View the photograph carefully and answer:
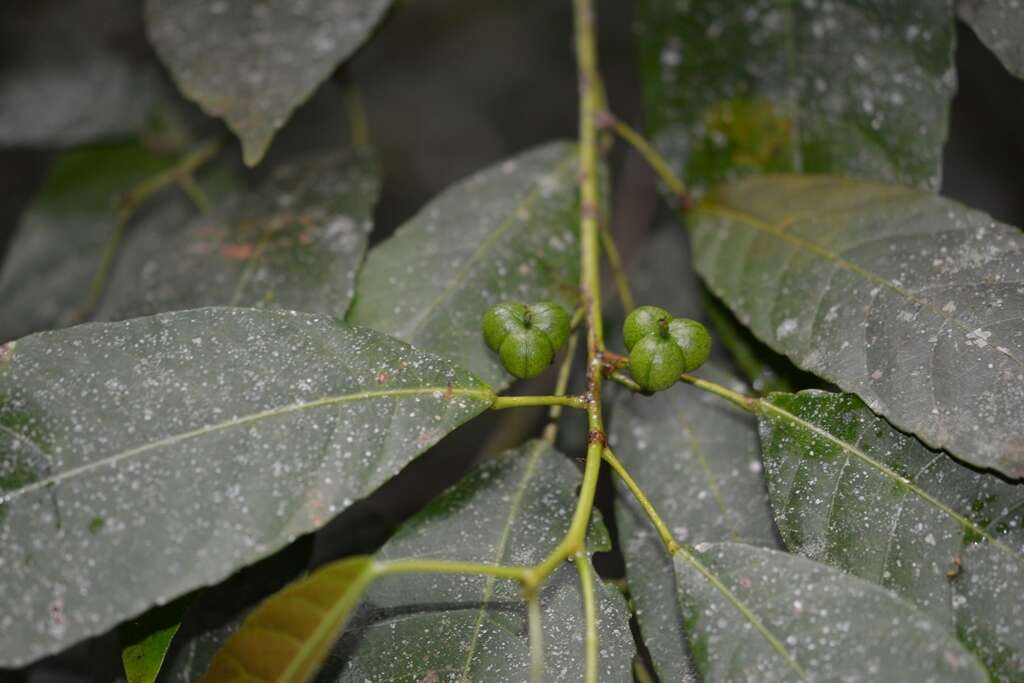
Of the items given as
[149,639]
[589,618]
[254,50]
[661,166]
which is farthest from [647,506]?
[254,50]

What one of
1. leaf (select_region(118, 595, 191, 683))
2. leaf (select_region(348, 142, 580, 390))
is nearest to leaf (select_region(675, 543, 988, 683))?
leaf (select_region(348, 142, 580, 390))

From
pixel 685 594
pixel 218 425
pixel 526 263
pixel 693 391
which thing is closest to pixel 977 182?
pixel 693 391

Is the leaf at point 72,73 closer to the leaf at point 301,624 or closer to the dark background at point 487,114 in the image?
the dark background at point 487,114

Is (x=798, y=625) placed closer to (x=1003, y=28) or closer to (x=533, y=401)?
(x=533, y=401)

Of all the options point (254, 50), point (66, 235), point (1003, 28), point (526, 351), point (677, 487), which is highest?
point (1003, 28)

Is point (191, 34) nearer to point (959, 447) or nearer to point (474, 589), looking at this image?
point (474, 589)

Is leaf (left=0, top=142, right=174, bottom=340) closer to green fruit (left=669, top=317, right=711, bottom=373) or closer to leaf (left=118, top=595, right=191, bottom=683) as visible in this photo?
leaf (left=118, top=595, right=191, bottom=683)
